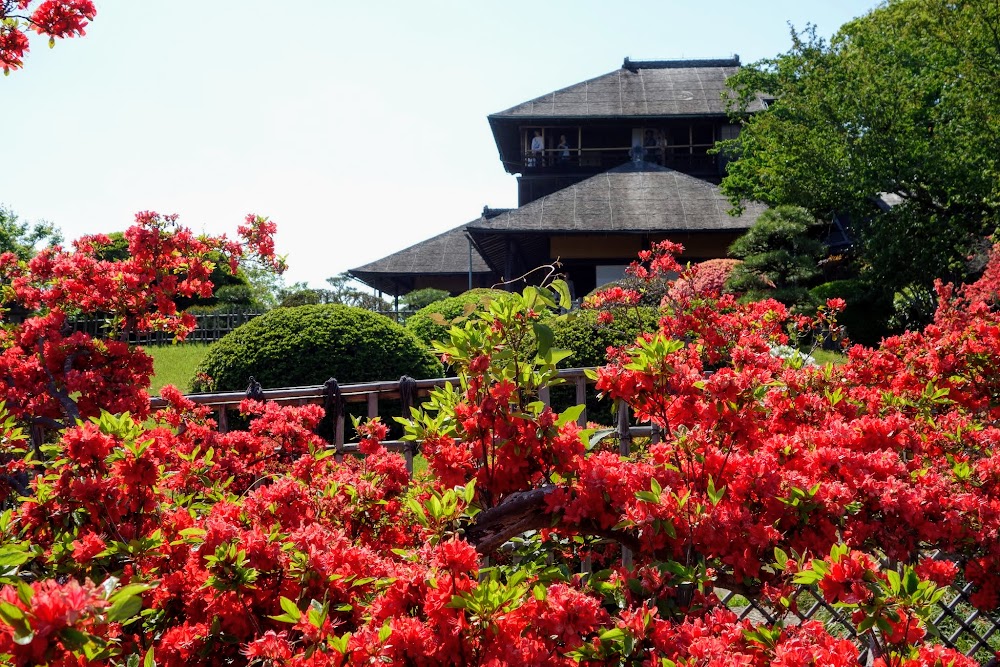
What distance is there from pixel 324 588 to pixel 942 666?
4.19 ft

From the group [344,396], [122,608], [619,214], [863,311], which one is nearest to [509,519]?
[122,608]

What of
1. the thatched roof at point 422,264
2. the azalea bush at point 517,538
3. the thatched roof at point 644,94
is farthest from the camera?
the thatched roof at point 644,94

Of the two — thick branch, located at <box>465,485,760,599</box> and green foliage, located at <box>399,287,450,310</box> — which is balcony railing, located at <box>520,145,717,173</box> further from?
thick branch, located at <box>465,485,760,599</box>

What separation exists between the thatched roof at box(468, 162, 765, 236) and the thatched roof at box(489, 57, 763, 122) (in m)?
6.13

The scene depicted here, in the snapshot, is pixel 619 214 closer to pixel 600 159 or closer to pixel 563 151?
pixel 563 151

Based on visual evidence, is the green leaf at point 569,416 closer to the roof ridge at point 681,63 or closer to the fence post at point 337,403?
the fence post at point 337,403

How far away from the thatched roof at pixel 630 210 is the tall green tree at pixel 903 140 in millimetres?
1555

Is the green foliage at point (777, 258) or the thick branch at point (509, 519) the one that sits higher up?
the green foliage at point (777, 258)

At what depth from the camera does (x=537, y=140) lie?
1069 inches

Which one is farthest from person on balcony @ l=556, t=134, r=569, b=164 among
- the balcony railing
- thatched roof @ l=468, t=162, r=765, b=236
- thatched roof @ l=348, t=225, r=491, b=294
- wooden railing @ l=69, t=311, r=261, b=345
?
wooden railing @ l=69, t=311, r=261, b=345

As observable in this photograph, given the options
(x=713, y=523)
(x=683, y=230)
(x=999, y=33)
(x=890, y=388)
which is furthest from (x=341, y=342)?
(x=999, y=33)

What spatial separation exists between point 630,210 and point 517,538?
1734 cm

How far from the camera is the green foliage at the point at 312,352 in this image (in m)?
8.40

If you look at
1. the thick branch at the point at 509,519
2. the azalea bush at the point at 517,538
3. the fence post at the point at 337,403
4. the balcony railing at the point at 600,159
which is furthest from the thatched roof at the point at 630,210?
the thick branch at the point at 509,519
